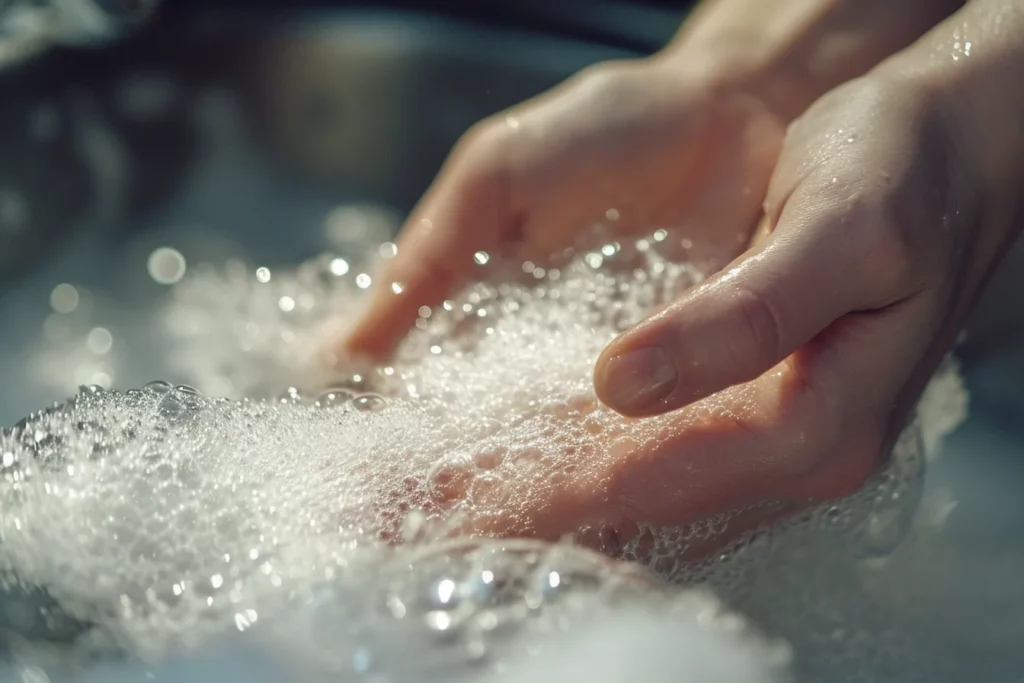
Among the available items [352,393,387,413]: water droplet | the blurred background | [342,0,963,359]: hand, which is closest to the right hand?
[342,0,963,359]: hand

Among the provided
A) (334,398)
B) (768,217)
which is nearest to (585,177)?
(768,217)

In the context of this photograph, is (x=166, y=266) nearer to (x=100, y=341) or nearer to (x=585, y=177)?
(x=100, y=341)

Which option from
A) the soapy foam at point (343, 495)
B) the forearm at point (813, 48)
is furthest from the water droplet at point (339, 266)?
the forearm at point (813, 48)

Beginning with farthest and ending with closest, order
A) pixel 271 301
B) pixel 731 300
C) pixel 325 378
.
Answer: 1. pixel 271 301
2. pixel 325 378
3. pixel 731 300

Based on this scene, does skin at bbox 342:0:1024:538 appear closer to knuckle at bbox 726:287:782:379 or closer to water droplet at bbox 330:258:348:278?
knuckle at bbox 726:287:782:379

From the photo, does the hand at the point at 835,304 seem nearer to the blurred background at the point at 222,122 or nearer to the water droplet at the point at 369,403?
the water droplet at the point at 369,403

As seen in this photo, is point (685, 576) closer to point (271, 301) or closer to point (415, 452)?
point (415, 452)

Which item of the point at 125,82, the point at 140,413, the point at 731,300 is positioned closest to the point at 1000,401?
the point at 731,300
